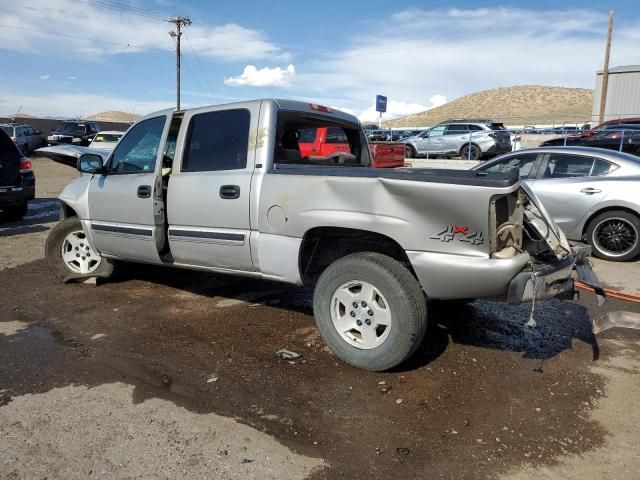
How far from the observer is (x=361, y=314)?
12.5ft

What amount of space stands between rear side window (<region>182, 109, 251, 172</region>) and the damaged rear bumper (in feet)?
7.53

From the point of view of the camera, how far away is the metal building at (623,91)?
40.2 m

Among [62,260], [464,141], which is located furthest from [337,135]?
[464,141]

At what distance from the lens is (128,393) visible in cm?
355

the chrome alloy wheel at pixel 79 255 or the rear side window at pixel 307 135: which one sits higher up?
the rear side window at pixel 307 135

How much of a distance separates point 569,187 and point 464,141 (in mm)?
14333

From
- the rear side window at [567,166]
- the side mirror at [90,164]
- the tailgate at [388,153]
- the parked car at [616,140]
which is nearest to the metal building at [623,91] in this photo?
the parked car at [616,140]

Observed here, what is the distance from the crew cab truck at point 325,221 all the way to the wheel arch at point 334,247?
0.04ft

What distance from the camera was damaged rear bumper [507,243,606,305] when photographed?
3.35 m

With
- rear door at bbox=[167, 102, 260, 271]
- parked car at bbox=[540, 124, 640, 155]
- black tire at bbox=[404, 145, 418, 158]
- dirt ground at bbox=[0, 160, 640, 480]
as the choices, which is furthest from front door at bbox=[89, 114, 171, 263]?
black tire at bbox=[404, 145, 418, 158]

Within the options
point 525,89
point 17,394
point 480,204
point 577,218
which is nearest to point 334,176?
point 480,204

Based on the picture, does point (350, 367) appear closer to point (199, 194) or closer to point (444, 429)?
point (444, 429)

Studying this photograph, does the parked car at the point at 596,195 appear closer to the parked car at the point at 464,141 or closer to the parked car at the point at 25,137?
the parked car at the point at 464,141

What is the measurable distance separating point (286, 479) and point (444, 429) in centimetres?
101
